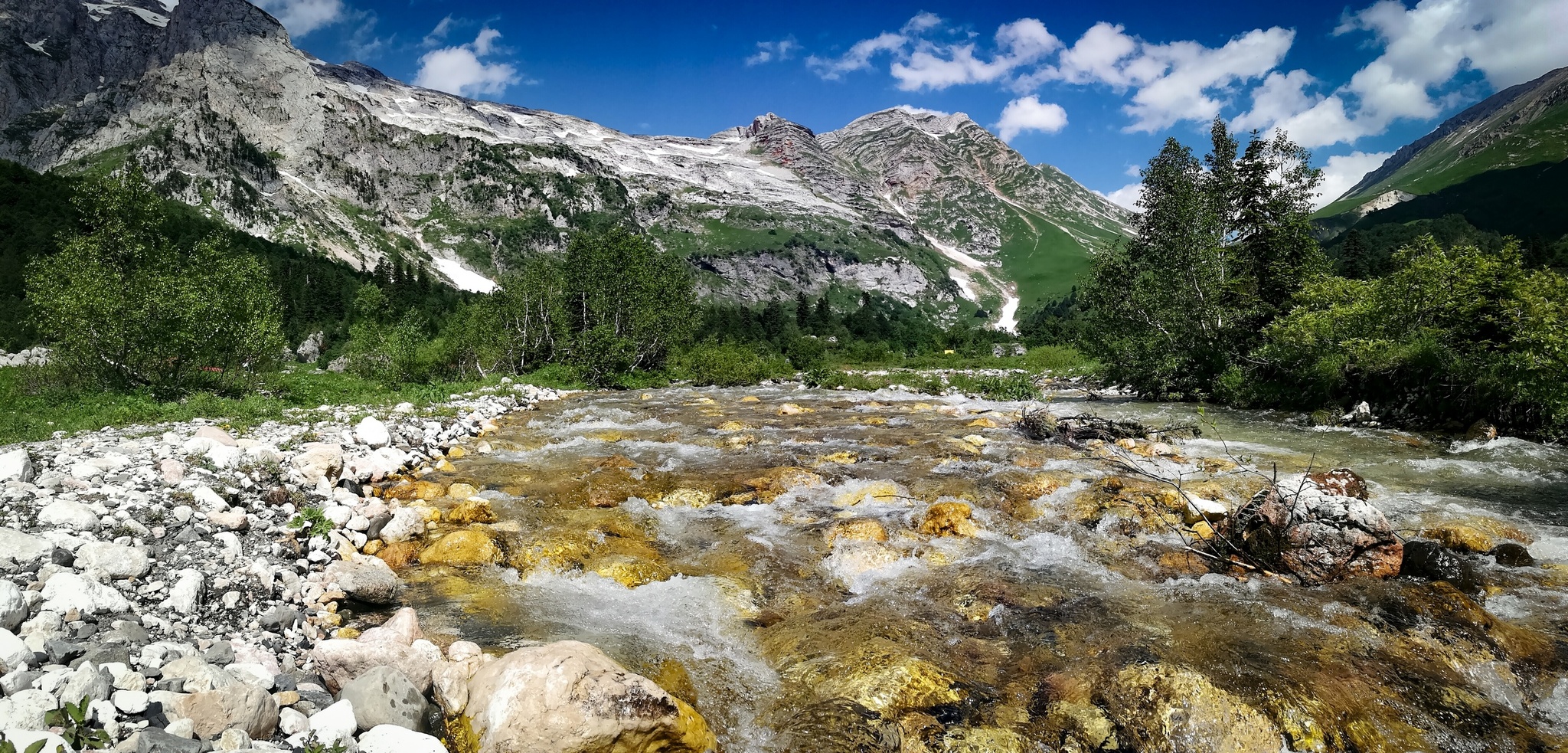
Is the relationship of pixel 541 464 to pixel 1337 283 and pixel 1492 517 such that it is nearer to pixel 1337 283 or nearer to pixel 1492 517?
pixel 1492 517

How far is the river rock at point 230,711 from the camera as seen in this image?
4.25 m

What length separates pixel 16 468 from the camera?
8023mm

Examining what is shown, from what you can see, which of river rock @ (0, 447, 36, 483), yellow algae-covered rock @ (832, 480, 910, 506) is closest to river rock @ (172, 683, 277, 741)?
river rock @ (0, 447, 36, 483)

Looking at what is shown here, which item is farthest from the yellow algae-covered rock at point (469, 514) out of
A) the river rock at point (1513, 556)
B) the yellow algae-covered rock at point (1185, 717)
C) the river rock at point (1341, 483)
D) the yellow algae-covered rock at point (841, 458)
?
the river rock at point (1513, 556)

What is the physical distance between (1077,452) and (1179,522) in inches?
223

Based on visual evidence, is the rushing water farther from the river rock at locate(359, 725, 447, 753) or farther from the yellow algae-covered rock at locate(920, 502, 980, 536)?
the river rock at locate(359, 725, 447, 753)

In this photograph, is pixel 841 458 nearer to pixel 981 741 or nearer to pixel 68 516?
pixel 981 741

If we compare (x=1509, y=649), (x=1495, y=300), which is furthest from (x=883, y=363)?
(x=1509, y=649)

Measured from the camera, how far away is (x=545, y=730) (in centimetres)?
511

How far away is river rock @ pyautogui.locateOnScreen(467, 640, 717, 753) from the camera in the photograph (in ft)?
16.8

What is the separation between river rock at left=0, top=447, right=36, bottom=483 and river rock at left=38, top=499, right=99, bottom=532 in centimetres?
123

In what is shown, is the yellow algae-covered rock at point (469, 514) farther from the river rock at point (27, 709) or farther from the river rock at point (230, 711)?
the river rock at point (27, 709)

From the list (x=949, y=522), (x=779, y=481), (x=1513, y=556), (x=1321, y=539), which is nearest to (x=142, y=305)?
(x=779, y=481)

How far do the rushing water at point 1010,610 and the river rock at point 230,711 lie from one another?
265 cm
